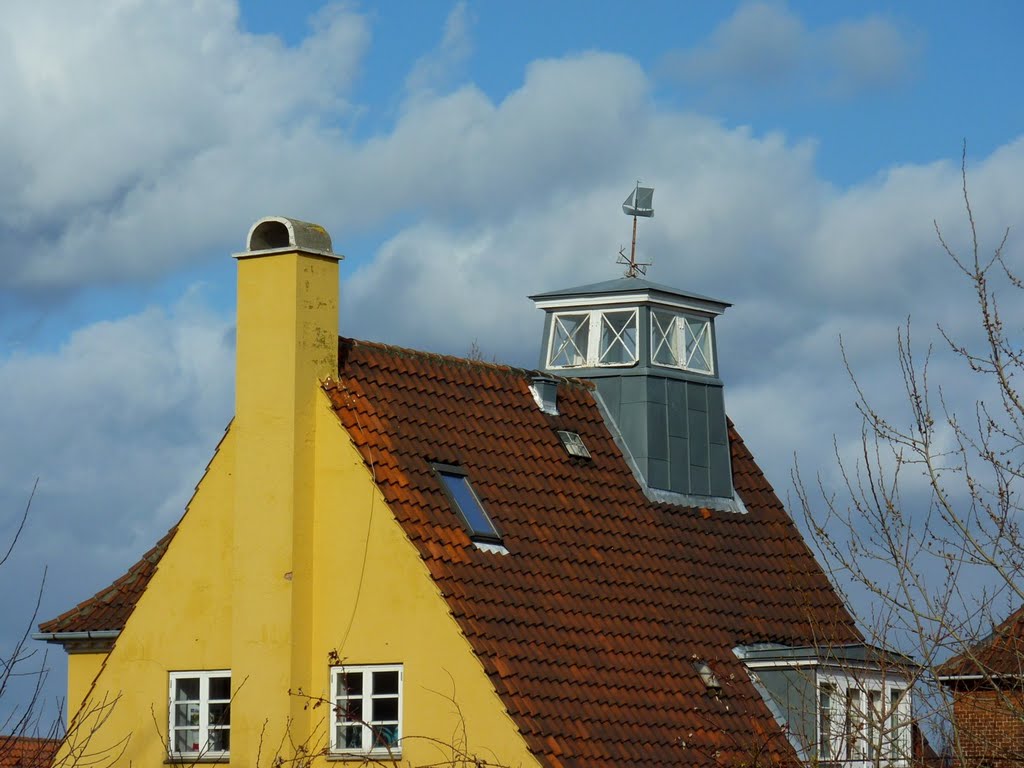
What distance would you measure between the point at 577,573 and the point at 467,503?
1635 mm

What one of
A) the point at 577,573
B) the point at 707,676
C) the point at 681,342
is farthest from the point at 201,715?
the point at 681,342

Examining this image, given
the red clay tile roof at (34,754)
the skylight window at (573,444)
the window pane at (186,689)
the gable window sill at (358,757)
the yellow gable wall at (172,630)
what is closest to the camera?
the red clay tile roof at (34,754)

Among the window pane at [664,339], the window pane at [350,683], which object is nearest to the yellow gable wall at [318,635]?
the window pane at [350,683]

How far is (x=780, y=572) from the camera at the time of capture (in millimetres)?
24219

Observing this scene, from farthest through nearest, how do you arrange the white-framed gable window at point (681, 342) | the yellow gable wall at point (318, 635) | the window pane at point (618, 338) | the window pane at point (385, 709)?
the white-framed gable window at point (681, 342)
the window pane at point (618, 338)
the window pane at point (385, 709)
the yellow gable wall at point (318, 635)

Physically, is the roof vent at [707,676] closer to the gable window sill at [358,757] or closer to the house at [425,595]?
the house at [425,595]

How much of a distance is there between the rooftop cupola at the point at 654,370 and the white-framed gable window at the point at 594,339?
1 centimetres

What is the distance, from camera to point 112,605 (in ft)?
80.6

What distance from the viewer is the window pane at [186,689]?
20828mm

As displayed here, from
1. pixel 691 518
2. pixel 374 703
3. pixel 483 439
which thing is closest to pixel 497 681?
pixel 374 703

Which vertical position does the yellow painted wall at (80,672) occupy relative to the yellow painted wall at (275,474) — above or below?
below

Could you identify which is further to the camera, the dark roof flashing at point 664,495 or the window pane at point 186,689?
the dark roof flashing at point 664,495

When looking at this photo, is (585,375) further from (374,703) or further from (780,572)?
(374,703)

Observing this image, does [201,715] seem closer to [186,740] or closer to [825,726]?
[186,740]
